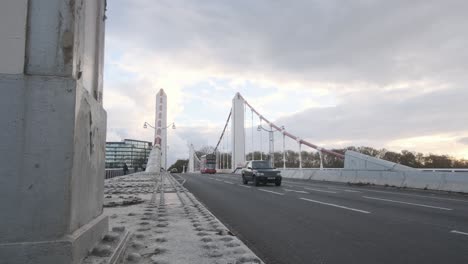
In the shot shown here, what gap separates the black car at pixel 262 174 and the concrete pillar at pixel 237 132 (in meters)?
55.9

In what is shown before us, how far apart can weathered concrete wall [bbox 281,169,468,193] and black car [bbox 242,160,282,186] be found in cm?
647

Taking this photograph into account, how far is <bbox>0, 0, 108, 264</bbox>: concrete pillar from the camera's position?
2.86 metres

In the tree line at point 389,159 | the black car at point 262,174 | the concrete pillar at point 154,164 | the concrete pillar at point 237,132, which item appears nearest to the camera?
the black car at point 262,174

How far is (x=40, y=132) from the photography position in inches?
117

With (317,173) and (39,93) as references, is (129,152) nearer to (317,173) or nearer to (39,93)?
(317,173)

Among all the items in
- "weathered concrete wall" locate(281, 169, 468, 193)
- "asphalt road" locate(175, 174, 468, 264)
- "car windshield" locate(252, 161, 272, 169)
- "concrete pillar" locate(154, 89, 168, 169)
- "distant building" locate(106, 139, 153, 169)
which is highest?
"concrete pillar" locate(154, 89, 168, 169)

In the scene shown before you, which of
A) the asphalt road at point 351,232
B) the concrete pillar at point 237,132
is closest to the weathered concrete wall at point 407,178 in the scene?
the asphalt road at point 351,232

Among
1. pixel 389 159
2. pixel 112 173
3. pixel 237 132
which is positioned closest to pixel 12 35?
pixel 112 173

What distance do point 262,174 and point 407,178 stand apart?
8.19 meters

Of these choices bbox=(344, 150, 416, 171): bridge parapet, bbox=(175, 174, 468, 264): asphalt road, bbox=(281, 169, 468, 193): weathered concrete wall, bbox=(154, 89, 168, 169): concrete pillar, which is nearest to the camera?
bbox=(175, 174, 468, 264): asphalt road

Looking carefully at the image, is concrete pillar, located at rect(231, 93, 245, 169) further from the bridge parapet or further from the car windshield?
the car windshield

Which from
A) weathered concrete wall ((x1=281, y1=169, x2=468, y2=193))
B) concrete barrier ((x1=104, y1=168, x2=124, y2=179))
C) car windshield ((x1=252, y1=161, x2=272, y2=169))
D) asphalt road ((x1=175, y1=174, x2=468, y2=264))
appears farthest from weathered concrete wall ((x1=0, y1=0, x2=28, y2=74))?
concrete barrier ((x1=104, y1=168, x2=124, y2=179))

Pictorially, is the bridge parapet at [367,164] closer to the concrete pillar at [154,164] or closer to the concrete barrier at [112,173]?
the concrete barrier at [112,173]

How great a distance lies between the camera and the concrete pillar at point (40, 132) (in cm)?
286
